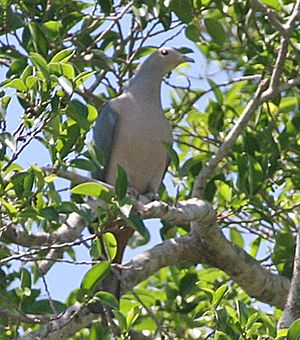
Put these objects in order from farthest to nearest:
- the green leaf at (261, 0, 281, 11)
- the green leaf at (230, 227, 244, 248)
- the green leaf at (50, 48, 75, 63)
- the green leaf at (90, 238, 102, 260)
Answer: the green leaf at (230, 227, 244, 248) → the green leaf at (261, 0, 281, 11) → the green leaf at (90, 238, 102, 260) → the green leaf at (50, 48, 75, 63)

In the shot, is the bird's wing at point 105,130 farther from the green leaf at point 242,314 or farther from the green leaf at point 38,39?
the green leaf at point 242,314

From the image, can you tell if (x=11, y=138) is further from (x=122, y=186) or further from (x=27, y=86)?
(x=122, y=186)

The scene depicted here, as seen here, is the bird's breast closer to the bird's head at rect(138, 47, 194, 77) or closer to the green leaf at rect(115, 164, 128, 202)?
the bird's head at rect(138, 47, 194, 77)

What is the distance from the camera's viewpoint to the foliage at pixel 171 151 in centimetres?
380

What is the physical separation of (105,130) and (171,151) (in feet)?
3.46

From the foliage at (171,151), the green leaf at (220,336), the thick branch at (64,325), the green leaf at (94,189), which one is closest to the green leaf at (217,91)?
the foliage at (171,151)

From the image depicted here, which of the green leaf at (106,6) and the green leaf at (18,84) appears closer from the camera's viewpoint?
the green leaf at (18,84)

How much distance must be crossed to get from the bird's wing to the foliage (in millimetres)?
75

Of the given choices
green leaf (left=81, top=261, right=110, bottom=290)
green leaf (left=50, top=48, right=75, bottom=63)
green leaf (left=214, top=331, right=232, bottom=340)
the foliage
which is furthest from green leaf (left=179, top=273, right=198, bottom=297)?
green leaf (left=50, top=48, right=75, bottom=63)

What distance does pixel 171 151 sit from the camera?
467 centimetres

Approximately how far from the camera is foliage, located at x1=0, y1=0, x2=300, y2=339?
3.80 m

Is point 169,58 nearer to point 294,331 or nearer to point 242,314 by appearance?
point 242,314

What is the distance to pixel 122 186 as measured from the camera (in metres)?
3.88

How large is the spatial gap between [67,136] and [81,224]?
1108mm
